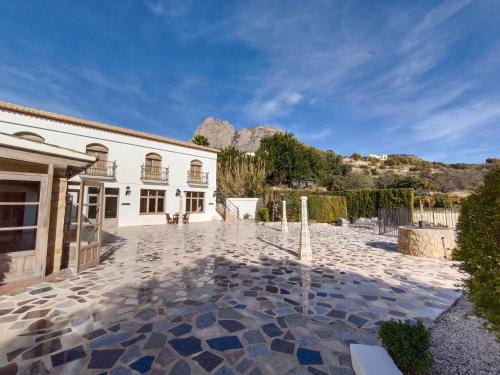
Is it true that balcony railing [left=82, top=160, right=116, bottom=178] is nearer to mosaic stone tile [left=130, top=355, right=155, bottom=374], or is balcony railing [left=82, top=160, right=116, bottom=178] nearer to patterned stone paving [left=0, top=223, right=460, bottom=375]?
patterned stone paving [left=0, top=223, right=460, bottom=375]

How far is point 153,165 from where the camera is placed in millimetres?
17938

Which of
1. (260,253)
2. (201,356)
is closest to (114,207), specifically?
→ (260,253)

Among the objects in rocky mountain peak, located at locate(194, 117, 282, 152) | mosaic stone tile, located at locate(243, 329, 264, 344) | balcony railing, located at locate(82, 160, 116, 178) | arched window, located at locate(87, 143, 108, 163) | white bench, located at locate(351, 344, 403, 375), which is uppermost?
rocky mountain peak, located at locate(194, 117, 282, 152)

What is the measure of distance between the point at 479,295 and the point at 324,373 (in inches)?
66.8

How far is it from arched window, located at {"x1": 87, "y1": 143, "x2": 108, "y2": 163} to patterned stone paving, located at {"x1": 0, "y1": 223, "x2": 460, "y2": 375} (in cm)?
1116

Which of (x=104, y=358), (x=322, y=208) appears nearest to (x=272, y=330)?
(x=104, y=358)

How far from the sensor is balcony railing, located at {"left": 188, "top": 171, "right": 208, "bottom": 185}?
19.8 meters

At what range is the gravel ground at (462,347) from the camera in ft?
8.28

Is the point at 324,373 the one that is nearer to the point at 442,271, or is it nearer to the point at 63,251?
the point at 442,271

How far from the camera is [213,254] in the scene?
7824mm

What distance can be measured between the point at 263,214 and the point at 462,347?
16531 millimetres

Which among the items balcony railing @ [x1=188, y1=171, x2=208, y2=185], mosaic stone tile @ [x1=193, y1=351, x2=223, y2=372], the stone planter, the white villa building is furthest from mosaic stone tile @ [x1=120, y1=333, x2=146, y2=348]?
balcony railing @ [x1=188, y1=171, x2=208, y2=185]

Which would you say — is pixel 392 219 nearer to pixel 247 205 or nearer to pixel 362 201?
pixel 362 201

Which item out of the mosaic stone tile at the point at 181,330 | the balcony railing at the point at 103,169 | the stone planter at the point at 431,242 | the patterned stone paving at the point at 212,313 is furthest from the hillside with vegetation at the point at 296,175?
the mosaic stone tile at the point at 181,330
